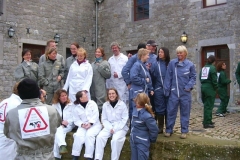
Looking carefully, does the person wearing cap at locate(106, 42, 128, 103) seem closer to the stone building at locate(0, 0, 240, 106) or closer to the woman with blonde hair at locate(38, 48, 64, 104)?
the woman with blonde hair at locate(38, 48, 64, 104)

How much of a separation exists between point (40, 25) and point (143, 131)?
329 inches

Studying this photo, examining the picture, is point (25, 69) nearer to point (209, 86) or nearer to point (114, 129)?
point (114, 129)

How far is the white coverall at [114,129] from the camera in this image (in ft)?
14.9

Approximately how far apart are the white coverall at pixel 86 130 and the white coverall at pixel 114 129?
0.12 meters

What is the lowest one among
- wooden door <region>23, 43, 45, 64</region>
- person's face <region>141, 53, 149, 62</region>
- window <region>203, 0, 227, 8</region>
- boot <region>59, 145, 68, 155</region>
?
boot <region>59, 145, 68, 155</region>

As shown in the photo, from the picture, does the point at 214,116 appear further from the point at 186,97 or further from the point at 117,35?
the point at 117,35

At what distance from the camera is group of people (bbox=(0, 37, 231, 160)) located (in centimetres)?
278

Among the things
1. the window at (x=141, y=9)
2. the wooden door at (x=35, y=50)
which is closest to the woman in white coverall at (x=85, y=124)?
the wooden door at (x=35, y=50)

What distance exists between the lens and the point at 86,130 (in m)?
4.93

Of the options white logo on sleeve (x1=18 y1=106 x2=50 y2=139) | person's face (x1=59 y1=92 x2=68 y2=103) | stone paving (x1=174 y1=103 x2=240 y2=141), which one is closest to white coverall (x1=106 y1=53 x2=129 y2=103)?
person's face (x1=59 y1=92 x2=68 y2=103)

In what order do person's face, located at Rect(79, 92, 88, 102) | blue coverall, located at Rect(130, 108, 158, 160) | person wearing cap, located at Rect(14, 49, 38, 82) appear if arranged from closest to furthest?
blue coverall, located at Rect(130, 108, 158, 160) → person's face, located at Rect(79, 92, 88, 102) → person wearing cap, located at Rect(14, 49, 38, 82)

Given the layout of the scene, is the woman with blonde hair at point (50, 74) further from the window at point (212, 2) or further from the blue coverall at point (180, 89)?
the window at point (212, 2)

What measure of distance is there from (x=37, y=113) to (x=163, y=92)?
100 inches

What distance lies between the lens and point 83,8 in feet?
42.1
